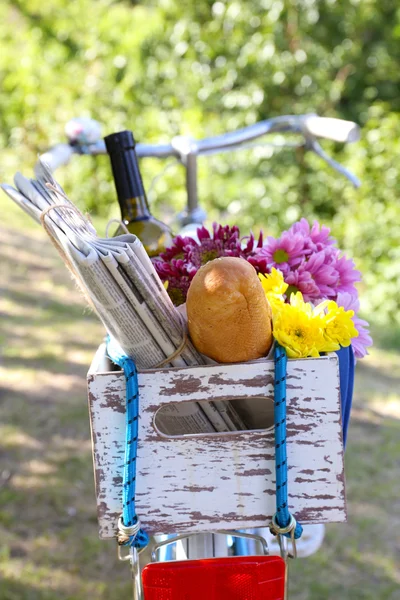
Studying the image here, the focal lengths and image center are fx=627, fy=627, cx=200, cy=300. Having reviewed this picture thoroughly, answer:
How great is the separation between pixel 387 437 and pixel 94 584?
1494mm

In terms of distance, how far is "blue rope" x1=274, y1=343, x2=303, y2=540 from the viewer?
0.76 meters

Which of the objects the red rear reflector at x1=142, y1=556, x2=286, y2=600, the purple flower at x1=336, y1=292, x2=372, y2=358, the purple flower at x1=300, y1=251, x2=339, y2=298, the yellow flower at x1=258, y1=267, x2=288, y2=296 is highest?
the purple flower at x1=300, y1=251, x2=339, y2=298

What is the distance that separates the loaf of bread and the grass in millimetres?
1472

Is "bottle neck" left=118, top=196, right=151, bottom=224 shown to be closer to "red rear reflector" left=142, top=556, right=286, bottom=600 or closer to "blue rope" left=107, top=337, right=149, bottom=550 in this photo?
"blue rope" left=107, top=337, right=149, bottom=550

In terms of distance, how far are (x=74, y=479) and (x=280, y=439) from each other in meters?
1.86

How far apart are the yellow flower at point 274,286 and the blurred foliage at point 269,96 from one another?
333cm

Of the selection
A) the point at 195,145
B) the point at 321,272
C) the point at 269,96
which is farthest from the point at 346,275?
the point at 269,96

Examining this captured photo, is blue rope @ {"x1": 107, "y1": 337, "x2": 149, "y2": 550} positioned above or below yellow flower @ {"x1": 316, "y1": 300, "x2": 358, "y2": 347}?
below

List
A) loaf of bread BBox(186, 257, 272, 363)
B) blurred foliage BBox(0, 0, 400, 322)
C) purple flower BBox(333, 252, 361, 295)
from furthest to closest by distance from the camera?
blurred foliage BBox(0, 0, 400, 322), purple flower BBox(333, 252, 361, 295), loaf of bread BBox(186, 257, 272, 363)

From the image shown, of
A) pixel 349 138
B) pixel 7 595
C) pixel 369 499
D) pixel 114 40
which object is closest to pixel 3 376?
pixel 7 595

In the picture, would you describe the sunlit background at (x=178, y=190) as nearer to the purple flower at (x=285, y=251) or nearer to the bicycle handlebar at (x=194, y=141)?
the bicycle handlebar at (x=194, y=141)

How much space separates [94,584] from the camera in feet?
6.47

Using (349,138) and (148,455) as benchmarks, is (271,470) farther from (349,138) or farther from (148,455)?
(349,138)

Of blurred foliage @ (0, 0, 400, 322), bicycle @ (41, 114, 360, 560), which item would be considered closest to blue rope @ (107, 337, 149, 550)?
bicycle @ (41, 114, 360, 560)
